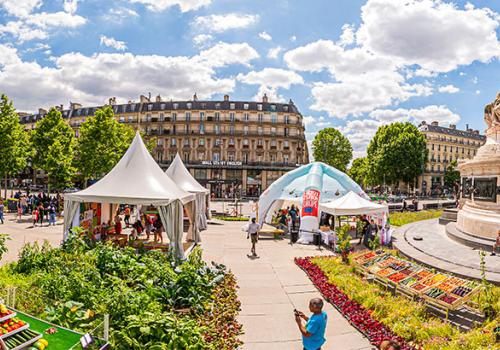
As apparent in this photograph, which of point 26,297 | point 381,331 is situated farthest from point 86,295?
point 381,331

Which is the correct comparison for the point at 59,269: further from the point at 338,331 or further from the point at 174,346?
the point at 338,331

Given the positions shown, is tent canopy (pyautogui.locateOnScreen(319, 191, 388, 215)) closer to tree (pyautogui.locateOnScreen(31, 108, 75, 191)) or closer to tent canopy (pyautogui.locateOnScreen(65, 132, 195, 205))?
tent canopy (pyautogui.locateOnScreen(65, 132, 195, 205))

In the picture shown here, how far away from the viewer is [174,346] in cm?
492

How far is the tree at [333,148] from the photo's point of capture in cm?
5806

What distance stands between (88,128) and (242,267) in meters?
24.1

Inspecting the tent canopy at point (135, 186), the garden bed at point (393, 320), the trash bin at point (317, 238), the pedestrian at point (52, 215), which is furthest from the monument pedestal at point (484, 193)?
the pedestrian at point (52, 215)

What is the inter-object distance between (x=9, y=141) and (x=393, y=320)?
27958mm

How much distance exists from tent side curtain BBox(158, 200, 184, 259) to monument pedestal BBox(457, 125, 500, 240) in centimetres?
1190

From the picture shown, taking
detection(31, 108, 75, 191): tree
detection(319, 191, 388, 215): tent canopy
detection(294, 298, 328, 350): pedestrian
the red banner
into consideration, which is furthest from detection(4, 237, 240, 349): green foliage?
detection(31, 108, 75, 191): tree

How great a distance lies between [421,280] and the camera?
7.62 meters

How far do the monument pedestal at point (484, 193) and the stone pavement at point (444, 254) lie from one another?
3.53 ft

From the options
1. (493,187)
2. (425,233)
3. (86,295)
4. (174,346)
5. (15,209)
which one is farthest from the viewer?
(15,209)

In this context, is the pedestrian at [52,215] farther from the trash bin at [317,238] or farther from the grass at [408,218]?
the grass at [408,218]

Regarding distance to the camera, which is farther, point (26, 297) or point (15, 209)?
point (15, 209)
